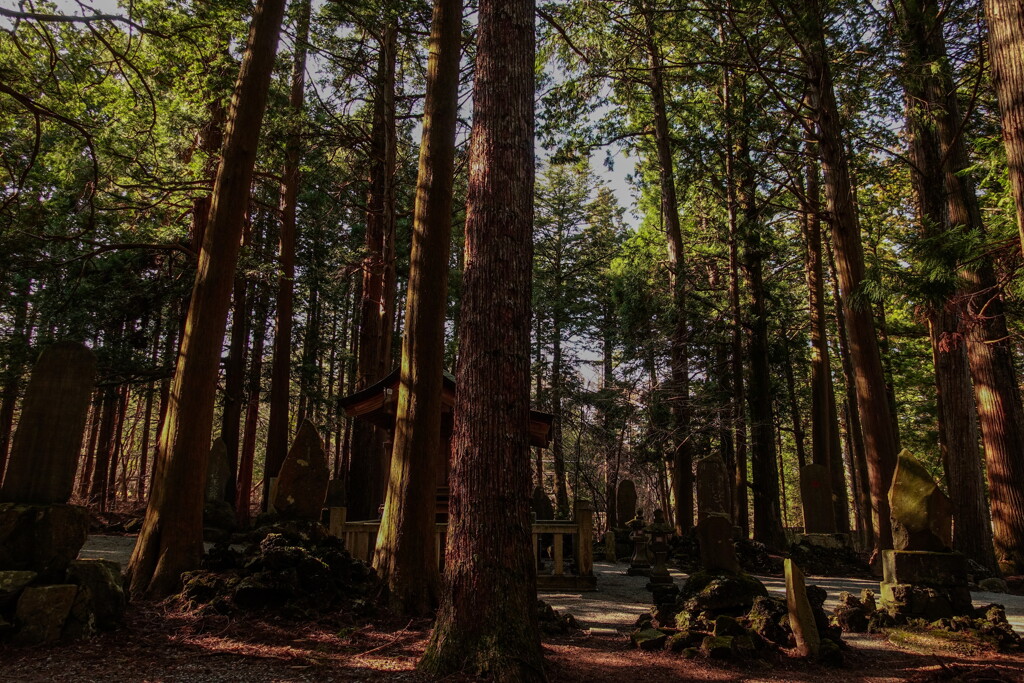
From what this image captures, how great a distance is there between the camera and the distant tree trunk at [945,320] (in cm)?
1079

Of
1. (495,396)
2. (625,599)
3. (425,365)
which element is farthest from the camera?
(625,599)

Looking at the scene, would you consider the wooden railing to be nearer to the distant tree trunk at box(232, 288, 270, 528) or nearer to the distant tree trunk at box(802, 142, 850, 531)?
the distant tree trunk at box(232, 288, 270, 528)

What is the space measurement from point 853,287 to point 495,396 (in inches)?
351

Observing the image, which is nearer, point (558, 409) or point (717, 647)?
point (717, 647)

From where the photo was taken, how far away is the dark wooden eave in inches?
367

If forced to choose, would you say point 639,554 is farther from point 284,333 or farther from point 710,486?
point 284,333

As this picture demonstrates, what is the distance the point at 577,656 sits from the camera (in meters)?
5.59

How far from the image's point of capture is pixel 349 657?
516 centimetres

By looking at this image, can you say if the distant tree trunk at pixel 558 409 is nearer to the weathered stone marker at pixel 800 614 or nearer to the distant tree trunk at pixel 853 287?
the distant tree trunk at pixel 853 287

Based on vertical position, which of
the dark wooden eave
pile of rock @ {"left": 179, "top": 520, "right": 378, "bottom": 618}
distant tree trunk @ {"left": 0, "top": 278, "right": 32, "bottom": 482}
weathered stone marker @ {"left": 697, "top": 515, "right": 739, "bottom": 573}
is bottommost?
pile of rock @ {"left": 179, "top": 520, "right": 378, "bottom": 618}

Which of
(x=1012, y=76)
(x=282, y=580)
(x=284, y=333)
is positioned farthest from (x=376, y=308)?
(x=1012, y=76)

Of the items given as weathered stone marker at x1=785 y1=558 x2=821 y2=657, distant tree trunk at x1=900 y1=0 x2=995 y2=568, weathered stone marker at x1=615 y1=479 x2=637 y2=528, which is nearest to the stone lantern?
weathered stone marker at x1=615 y1=479 x2=637 y2=528

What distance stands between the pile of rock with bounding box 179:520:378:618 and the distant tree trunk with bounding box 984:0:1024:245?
24.0 ft

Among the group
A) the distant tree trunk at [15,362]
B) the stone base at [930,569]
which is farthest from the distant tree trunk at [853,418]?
the distant tree trunk at [15,362]
